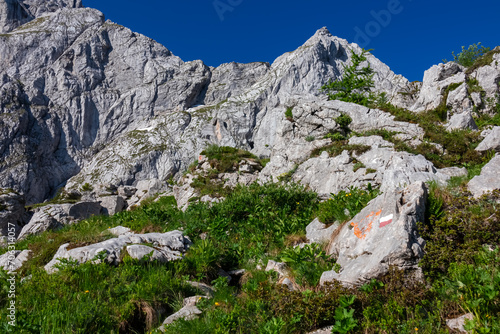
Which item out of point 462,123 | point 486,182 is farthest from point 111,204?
point 486,182

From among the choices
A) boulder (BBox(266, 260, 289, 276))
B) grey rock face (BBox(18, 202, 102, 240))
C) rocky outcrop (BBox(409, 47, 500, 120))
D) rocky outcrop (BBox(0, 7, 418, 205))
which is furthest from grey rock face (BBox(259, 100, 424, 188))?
rocky outcrop (BBox(0, 7, 418, 205))

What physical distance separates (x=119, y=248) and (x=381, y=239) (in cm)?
600

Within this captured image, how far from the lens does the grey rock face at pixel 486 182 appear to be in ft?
21.0

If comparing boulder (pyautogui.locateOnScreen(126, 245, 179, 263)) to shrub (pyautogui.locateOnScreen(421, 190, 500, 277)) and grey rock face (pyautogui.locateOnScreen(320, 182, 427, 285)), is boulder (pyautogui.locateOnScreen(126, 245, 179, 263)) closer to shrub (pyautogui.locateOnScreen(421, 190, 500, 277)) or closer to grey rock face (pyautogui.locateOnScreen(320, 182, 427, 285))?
grey rock face (pyautogui.locateOnScreen(320, 182, 427, 285))

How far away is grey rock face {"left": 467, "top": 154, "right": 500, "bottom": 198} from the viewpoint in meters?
6.40

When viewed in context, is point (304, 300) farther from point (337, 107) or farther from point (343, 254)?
point (337, 107)

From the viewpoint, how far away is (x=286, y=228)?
9.08m

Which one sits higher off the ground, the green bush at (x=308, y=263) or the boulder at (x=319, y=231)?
the boulder at (x=319, y=231)

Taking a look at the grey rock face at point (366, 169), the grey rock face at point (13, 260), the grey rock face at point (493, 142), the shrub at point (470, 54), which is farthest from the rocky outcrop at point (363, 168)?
the shrub at point (470, 54)

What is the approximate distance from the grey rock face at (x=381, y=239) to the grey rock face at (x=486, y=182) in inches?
46.7

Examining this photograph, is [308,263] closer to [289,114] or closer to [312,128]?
[312,128]

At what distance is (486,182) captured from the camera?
259 inches

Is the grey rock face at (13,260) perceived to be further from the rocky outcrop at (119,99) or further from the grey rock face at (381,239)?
the rocky outcrop at (119,99)

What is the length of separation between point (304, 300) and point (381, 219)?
102 inches
